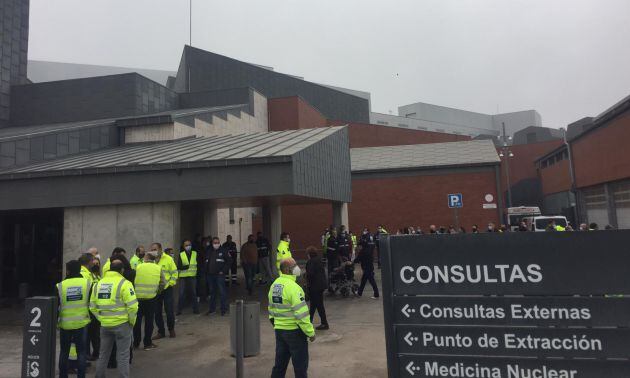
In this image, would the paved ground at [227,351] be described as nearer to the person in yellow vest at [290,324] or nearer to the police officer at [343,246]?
the person in yellow vest at [290,324]

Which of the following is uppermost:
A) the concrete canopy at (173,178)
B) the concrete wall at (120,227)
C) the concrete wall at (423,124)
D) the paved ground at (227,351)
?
the concrete wall at (423,124)

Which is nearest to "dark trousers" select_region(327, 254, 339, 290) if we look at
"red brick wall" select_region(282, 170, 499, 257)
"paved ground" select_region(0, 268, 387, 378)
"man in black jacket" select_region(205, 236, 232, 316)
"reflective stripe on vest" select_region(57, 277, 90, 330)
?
"paved ground" select_region(0, 268, 387, 378)

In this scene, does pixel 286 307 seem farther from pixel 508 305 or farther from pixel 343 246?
pixel 343 246

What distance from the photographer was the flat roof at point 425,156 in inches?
1043

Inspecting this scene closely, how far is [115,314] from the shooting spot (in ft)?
20.0

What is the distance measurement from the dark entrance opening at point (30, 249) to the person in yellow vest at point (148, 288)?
34.6ft

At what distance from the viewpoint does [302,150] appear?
12.3 metres

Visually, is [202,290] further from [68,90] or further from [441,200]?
[68,90]

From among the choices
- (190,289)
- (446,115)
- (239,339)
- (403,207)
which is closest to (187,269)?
(190,289)

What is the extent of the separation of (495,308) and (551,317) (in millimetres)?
363

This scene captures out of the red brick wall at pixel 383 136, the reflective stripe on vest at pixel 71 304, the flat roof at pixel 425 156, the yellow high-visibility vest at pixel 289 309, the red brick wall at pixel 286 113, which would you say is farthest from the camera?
the red brick wall at pixel 383 136

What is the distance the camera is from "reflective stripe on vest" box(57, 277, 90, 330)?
6.20 metres

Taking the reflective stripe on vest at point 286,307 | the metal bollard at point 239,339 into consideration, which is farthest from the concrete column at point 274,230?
the reflective stripe on vest at point 286,307

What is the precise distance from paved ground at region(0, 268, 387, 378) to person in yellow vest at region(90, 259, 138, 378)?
96 centimetres
